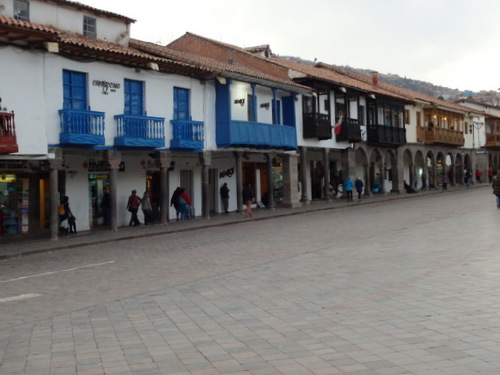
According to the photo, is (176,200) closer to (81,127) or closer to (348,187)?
(81,127)

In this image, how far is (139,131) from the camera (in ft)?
65.3

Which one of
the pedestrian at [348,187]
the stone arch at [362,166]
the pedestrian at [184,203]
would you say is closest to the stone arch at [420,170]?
the stone arch at [362,166]

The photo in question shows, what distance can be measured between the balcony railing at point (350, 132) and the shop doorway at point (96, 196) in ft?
51.5

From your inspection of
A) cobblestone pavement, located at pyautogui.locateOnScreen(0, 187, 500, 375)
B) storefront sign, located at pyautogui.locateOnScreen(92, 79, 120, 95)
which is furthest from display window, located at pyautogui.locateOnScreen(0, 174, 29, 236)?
cobblestone pavement, located at pyautogui.locateOnScreen(0, 187, 500, 375)

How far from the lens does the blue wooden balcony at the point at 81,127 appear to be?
683 inches

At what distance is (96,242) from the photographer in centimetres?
1647

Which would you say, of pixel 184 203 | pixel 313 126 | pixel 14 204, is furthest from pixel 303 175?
pixel 14 204

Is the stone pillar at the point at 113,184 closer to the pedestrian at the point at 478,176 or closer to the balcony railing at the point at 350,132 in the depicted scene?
the balcony railing at the point at 350,132

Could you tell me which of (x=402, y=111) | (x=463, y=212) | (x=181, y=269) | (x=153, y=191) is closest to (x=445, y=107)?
(x=402, y=111)

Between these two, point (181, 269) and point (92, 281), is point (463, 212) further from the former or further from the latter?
point (92, 281)

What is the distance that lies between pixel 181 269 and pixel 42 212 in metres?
10.7

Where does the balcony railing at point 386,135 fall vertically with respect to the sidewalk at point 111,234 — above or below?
above

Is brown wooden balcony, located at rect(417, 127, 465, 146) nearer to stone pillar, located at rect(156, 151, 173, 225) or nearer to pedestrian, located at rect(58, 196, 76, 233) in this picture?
stone pillar, located at rect(156, 151, 173, 225)

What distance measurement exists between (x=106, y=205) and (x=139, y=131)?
3255 millimetres
